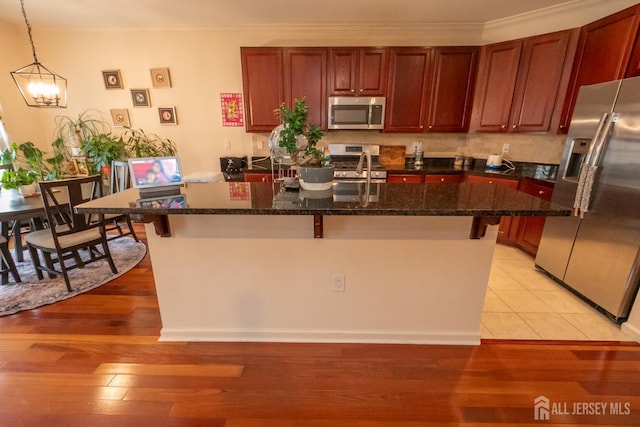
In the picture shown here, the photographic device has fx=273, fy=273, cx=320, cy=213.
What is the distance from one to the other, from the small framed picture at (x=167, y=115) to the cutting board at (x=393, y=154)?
2.99m

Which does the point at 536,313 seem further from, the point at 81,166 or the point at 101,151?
the point at 81,166

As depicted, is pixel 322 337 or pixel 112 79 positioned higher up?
pixel 112 79

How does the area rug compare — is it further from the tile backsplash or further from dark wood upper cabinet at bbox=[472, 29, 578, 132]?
dark wood upper cabinet at bbox=[472, 29, 578, 132]

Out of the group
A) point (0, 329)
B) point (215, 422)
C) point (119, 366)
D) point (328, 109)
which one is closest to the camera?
point (215, 422)

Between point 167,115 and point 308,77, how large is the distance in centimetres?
210

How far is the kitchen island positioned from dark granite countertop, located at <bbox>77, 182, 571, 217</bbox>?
0.02 meters

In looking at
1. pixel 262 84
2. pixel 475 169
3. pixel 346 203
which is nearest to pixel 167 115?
pixel 262 84

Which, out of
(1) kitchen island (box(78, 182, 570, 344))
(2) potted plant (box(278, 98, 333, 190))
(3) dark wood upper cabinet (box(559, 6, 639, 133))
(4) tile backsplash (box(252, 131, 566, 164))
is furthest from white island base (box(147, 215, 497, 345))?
(4) tile backsplash (box(252, 131, 566, 164))

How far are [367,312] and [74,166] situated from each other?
4.08 m


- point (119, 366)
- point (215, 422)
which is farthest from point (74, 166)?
point (215, 422)

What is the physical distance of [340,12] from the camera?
3.09 metres

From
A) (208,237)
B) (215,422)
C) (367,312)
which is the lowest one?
(215,422)

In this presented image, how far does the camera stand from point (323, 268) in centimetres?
171

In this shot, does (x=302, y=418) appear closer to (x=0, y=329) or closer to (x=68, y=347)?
(x=68, y=347)
